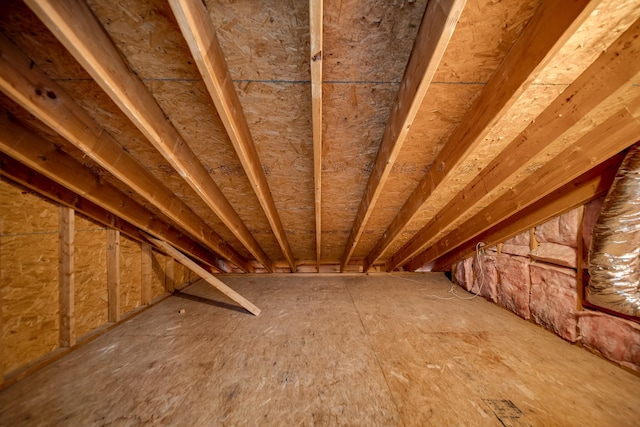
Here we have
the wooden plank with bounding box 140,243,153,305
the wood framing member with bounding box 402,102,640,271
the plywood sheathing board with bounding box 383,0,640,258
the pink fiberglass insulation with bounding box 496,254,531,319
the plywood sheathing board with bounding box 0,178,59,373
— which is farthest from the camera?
the wooden plank with bounding box 140,243,153,305

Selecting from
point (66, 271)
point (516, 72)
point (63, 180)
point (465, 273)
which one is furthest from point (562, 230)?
point (66, 271)

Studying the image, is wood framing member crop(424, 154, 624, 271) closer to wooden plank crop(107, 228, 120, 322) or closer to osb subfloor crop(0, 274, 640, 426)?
osb subfloor crop(0, 274, 640, 426)

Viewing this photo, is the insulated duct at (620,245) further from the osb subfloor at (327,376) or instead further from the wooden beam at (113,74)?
the wooden beam at (113,74)

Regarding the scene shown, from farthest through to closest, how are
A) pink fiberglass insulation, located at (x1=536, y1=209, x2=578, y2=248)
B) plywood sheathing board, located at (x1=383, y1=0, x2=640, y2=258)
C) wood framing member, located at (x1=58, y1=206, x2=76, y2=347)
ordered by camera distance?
pink fiberglass insulation, located at (x1=536, y1=209, x2=578, y2=248), wood framing member, located at (x1=58, y1=206, x2=76, y2=347), plywood sheathing board, located at (x1=383, y1=0, x2=640, y2=258)

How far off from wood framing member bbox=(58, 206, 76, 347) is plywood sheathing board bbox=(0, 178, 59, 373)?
30 millimetres

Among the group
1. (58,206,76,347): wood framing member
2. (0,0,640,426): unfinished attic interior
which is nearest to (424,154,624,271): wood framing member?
(0,0,640,426): unfinished attic interior

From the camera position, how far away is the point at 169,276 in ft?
11.3

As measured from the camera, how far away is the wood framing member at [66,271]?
1.98 metres

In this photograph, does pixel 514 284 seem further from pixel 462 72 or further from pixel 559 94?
pixel 462 72

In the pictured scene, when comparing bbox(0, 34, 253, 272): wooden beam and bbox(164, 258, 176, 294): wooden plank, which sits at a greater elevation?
bbox(0, 34, 253, 272): wooden beam

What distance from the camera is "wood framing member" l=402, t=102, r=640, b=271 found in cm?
135

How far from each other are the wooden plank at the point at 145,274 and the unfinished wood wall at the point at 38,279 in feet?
1.22

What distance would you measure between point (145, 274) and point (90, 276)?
0.70m

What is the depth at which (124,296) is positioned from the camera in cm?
264
